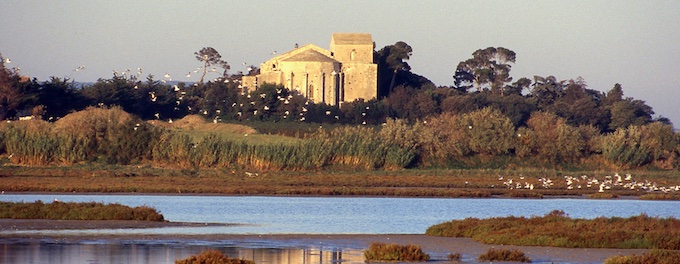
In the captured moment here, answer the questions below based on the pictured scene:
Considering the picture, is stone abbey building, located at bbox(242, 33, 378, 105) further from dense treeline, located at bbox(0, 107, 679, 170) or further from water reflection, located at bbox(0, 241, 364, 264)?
water reflection, located at bbox(0, 241, 364, 264)

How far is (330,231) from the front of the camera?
30.0m

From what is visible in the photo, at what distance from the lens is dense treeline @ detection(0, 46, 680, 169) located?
61.5 m

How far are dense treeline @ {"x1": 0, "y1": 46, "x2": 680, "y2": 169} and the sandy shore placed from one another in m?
31.8

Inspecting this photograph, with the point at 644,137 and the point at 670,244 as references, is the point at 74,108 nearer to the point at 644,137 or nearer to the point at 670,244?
the point at 644,137

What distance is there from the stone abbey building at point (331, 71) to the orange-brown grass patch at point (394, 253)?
252ft

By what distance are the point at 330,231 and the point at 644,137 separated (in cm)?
4860

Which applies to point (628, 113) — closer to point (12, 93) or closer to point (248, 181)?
point (12, 93)

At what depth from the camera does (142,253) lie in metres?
23.3

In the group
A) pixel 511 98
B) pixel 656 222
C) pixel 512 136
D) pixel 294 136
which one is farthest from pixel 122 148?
pixel 511 98

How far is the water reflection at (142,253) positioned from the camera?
21953 millimetres

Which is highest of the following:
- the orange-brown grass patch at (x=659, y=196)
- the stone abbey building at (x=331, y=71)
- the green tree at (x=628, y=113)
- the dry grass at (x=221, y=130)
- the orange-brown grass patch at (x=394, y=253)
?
the stone abbey building at (x=331, y=71)

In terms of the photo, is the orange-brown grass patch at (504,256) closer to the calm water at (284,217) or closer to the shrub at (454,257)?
the shrub at (454,257)

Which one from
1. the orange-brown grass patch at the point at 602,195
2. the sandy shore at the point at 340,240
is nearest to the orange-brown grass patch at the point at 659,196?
the orange-brown grass patch at the point at 602,195

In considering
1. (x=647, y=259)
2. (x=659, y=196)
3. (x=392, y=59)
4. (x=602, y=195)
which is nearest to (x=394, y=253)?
(x=647, y=259)
